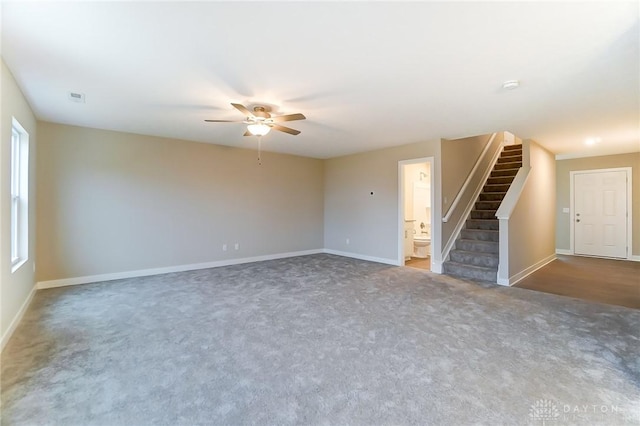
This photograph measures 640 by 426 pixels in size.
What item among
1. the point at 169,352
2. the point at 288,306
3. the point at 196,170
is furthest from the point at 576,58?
the point at 196,170

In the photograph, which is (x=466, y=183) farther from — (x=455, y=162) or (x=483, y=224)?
(x=483, y=224)

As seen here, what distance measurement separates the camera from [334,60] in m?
2.58

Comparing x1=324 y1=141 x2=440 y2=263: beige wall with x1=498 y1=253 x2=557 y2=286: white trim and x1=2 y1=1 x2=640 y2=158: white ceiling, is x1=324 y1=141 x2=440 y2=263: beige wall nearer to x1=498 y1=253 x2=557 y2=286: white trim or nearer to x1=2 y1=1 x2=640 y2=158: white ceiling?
x1=498 y1=253 x2=557 y2=286: white trim

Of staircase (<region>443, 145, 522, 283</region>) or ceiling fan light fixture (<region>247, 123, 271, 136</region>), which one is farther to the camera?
staircase (<region>443, 145, 522, 283</region>)

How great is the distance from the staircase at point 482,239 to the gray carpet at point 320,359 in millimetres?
843

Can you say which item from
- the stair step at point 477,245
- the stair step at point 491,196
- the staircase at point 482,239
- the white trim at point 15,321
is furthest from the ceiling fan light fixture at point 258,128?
the stair step at point 491,196

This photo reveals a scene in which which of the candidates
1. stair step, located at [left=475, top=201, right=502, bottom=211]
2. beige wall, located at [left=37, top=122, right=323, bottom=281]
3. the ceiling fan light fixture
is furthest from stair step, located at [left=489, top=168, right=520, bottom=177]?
the ceiling fan light fixture

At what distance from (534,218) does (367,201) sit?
3.18m

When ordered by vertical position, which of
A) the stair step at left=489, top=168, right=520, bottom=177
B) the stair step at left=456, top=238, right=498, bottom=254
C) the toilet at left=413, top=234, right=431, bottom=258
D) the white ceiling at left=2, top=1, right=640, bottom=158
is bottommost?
the toilet at left=413, top=234, right=431, bottom=258

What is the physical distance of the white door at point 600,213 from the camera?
22.7ft

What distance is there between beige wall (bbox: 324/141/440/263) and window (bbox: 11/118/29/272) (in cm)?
555

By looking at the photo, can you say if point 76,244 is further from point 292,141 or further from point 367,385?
point 367,385

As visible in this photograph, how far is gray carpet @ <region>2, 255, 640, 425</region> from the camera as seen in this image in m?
1.83

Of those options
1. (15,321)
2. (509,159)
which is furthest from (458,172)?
(15,321)
